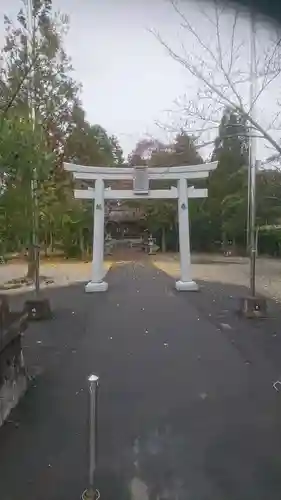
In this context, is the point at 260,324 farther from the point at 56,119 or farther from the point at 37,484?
the point at 37,484

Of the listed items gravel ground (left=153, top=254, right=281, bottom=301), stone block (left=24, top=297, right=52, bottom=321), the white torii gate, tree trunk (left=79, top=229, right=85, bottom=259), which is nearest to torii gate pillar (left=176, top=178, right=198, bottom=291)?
the white torii gate

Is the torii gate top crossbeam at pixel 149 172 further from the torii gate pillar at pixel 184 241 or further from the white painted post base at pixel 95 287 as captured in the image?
the white painted post base at pixel 95 287

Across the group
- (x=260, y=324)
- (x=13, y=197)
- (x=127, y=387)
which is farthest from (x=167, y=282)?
(x=13, y=197)

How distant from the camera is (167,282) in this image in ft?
24.0

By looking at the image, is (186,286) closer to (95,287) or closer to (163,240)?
(163,240)

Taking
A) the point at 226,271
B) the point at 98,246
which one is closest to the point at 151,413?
the point at 98,246

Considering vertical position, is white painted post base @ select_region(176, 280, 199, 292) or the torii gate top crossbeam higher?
the torii gate top crossbeam

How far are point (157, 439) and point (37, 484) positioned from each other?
55cm

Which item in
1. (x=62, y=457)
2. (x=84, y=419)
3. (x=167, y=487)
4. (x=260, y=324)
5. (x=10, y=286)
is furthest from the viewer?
(x=260, y=324)

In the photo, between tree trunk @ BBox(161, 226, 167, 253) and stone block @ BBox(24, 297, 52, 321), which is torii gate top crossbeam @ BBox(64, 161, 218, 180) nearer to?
tree trunk @ BBox(161, 226, 167, 253)

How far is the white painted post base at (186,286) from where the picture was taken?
22.6 feet

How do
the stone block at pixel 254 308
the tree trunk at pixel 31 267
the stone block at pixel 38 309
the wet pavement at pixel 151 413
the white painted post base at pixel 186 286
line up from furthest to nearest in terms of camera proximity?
the white painted post base at pixel 186 286
the stone block at pixel 254 308
the stone block at pixel 38 309
the tree trunk at pixel 31 267
the wet pavement at pixel 151 413

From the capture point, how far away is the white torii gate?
21.2 ft

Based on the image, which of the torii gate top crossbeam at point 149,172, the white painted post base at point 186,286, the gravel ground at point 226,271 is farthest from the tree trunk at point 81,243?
the white painted post base at point 186,286
